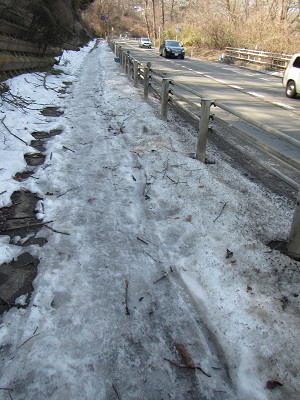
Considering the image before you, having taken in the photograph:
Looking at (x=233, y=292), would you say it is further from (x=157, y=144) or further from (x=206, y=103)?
(x=157, y=144)

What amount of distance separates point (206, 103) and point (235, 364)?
3.65 meters

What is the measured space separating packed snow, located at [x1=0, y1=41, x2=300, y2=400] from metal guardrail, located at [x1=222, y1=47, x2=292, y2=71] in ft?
67.5

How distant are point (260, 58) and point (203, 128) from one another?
23.4m

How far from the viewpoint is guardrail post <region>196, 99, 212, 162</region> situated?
4695mm

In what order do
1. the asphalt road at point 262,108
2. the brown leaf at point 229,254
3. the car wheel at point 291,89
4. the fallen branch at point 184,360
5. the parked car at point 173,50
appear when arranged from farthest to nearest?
the parked car at point 173,50
the car wheel at point 291,89
the asphalt road at point 262,108
the brown leaf at point 229,254
the fallen branch at point 184,360

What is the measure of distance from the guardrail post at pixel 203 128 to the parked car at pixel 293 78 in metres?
8.59

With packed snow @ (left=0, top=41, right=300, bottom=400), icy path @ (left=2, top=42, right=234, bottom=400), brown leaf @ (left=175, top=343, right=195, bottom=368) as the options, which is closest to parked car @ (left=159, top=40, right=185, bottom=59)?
packed snow @ (left=0, top=41, right=300, bottom=400)

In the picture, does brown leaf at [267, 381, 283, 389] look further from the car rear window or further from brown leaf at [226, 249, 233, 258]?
the car rear window

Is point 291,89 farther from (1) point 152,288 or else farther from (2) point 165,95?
(1) point 152,288

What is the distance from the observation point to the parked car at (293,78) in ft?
38.1

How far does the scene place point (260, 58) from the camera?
80.3 feet

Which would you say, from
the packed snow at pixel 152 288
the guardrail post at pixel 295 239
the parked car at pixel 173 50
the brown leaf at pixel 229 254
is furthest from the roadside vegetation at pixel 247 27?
the brown leaf at pixel 229 254

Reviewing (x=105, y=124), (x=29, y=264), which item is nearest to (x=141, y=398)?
(x=29, y=264)

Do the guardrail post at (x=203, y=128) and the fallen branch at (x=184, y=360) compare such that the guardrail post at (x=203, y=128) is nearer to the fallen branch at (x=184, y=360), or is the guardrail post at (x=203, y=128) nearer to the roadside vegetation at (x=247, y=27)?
the fallen branch at (x=184, y=360)
